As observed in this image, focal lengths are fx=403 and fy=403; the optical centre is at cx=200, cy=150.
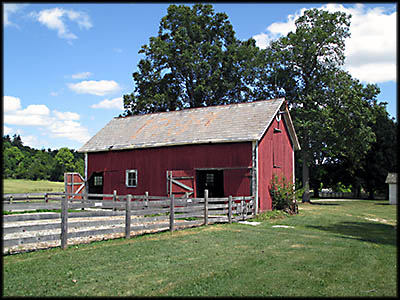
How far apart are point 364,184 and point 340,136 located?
19187 mm

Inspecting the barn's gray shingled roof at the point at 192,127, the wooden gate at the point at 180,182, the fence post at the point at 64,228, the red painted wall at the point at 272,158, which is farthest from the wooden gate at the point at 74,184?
the fence post at the point at 64,228

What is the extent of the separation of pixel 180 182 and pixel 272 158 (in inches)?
201

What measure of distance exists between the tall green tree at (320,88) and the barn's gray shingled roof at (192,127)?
8.81 m

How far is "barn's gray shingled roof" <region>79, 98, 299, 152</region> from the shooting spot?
67.6ft

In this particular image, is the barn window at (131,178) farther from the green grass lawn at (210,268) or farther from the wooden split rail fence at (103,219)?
the green grass lawn at (210,268)

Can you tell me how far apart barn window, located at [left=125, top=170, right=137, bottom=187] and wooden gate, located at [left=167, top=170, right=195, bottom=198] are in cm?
294

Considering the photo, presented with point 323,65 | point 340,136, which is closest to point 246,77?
point 323,65

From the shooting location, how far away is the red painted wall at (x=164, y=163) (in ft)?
65.7

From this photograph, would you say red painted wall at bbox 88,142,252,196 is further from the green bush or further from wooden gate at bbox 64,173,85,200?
the green bush

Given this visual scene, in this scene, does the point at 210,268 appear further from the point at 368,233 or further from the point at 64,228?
the point at 368,233

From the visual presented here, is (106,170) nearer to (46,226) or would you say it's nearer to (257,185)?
(257,185)

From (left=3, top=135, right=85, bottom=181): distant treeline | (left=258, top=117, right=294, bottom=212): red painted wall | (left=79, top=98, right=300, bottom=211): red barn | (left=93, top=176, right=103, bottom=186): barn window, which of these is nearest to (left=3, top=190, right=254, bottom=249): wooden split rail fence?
(left=258, top=117, right=294, bottom=212): red painted wall

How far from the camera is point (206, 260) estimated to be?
27.5 ft

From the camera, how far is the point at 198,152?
21.2 metres
